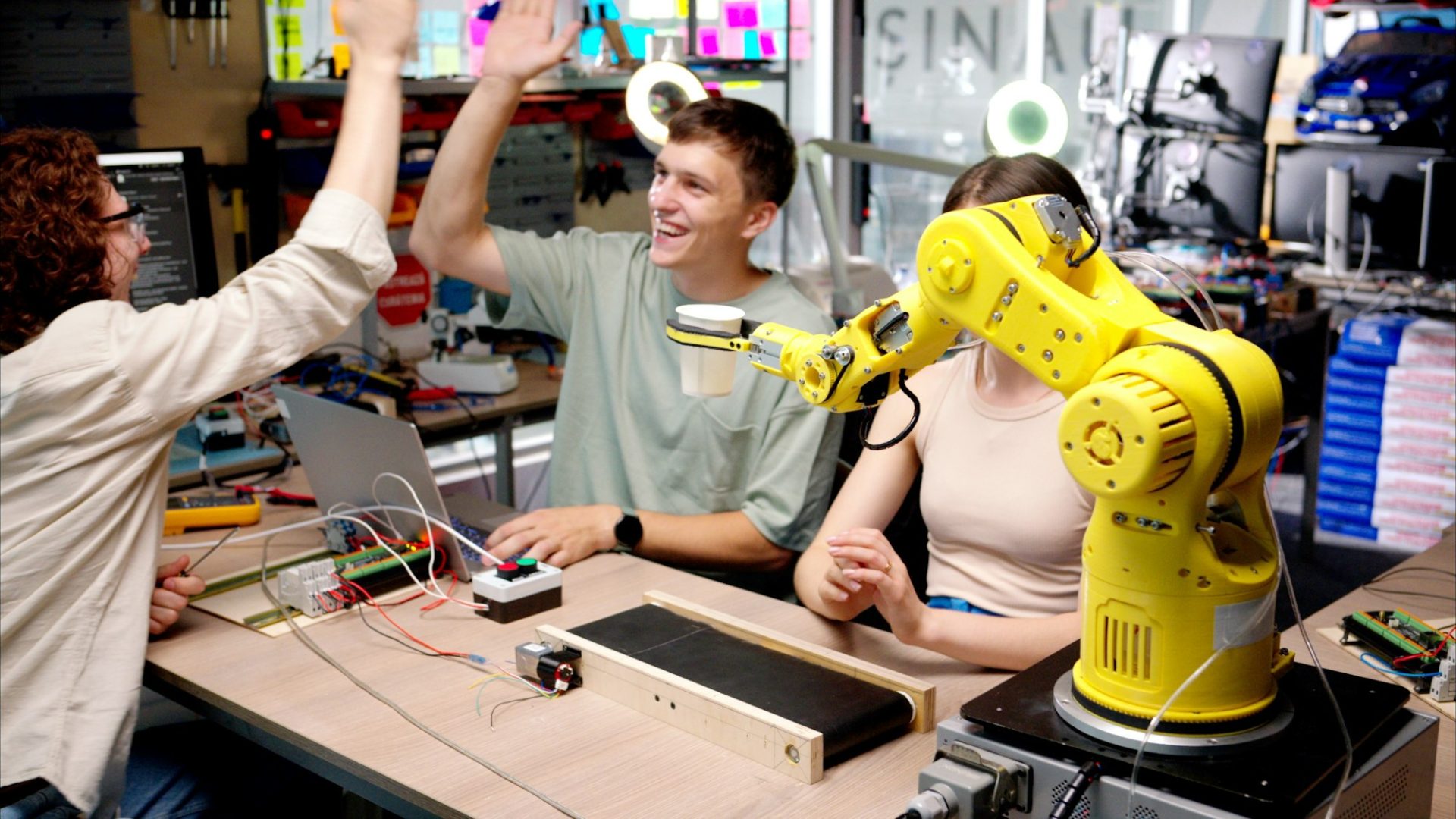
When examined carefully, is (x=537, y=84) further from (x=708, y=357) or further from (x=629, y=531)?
(x=708, y=357)

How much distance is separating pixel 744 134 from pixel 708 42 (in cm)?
171

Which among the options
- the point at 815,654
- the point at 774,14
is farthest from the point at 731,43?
the point at 815,654

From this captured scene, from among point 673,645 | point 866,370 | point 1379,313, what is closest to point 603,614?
point 673,645

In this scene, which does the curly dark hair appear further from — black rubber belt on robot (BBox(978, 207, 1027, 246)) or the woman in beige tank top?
black rubber belt on robot (BBox(978, 207, 1027, 246))

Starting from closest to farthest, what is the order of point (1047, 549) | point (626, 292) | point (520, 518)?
1. point (1047, 549)
2. point (520, 518)
3. point (626, 292)

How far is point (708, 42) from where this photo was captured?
3.90 metres

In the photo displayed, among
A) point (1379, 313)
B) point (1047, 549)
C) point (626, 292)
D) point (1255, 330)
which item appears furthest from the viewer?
point (1379, 313)

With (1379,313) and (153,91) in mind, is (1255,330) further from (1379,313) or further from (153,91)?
(153,91)

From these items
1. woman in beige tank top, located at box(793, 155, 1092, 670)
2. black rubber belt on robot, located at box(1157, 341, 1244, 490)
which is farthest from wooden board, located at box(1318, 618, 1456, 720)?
black rubber belt on robot, located at box(1157, 341, 1244, 490)

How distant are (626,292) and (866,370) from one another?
1.16m

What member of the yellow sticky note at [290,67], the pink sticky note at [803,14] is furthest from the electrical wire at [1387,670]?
the pink sticky note at [803,14]

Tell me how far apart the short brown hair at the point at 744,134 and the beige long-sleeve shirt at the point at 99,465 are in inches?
31.8

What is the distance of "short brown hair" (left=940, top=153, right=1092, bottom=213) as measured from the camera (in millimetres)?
1753

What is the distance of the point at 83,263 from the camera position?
1.62m
